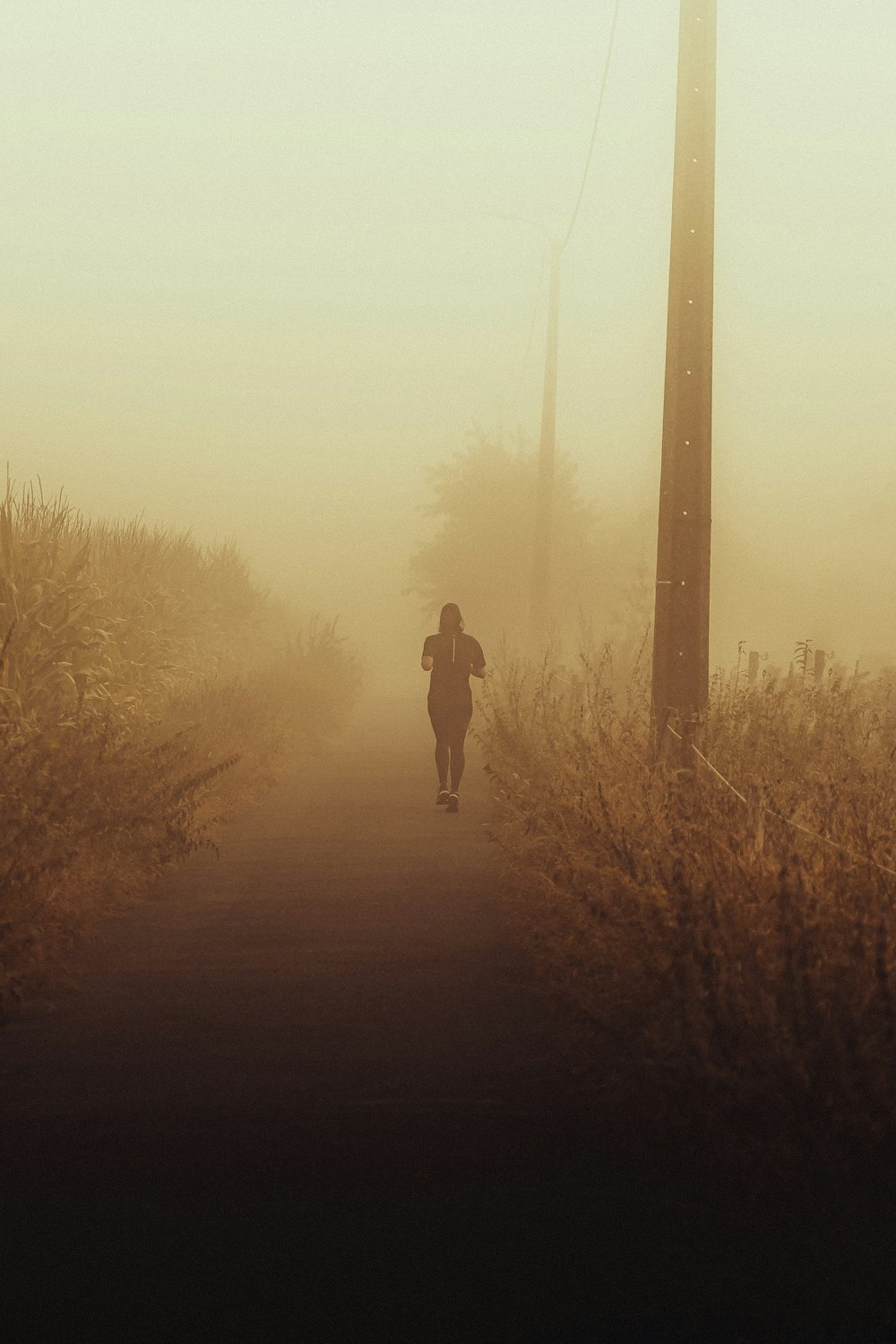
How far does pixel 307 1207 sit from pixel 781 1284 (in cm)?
132

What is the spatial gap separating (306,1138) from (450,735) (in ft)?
28.9

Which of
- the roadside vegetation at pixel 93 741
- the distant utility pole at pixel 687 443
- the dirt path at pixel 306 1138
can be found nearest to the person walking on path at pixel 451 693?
the roadside vegetation at pixel 93 741

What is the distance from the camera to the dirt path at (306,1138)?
342cm

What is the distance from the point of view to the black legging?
13.2m

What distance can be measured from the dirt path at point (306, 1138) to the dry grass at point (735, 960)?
1.01 ft

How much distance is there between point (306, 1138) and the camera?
4441 millimetres

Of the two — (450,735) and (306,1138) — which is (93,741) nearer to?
(450,735)

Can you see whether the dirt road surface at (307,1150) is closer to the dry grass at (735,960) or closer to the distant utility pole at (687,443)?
the dry grass at (735,960)

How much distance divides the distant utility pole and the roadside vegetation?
10.9ft

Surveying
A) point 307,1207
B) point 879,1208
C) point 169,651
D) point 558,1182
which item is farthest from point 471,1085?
point 169,651

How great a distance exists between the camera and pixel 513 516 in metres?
41.4

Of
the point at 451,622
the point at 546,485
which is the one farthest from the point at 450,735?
the point at 546,485

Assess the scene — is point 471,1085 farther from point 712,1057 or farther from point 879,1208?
point 879,1208

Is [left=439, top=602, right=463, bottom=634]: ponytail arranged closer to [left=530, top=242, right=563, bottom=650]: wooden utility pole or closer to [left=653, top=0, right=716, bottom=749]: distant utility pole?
[left=653, top=0, right=716, bottom=749]: distant utility pole
